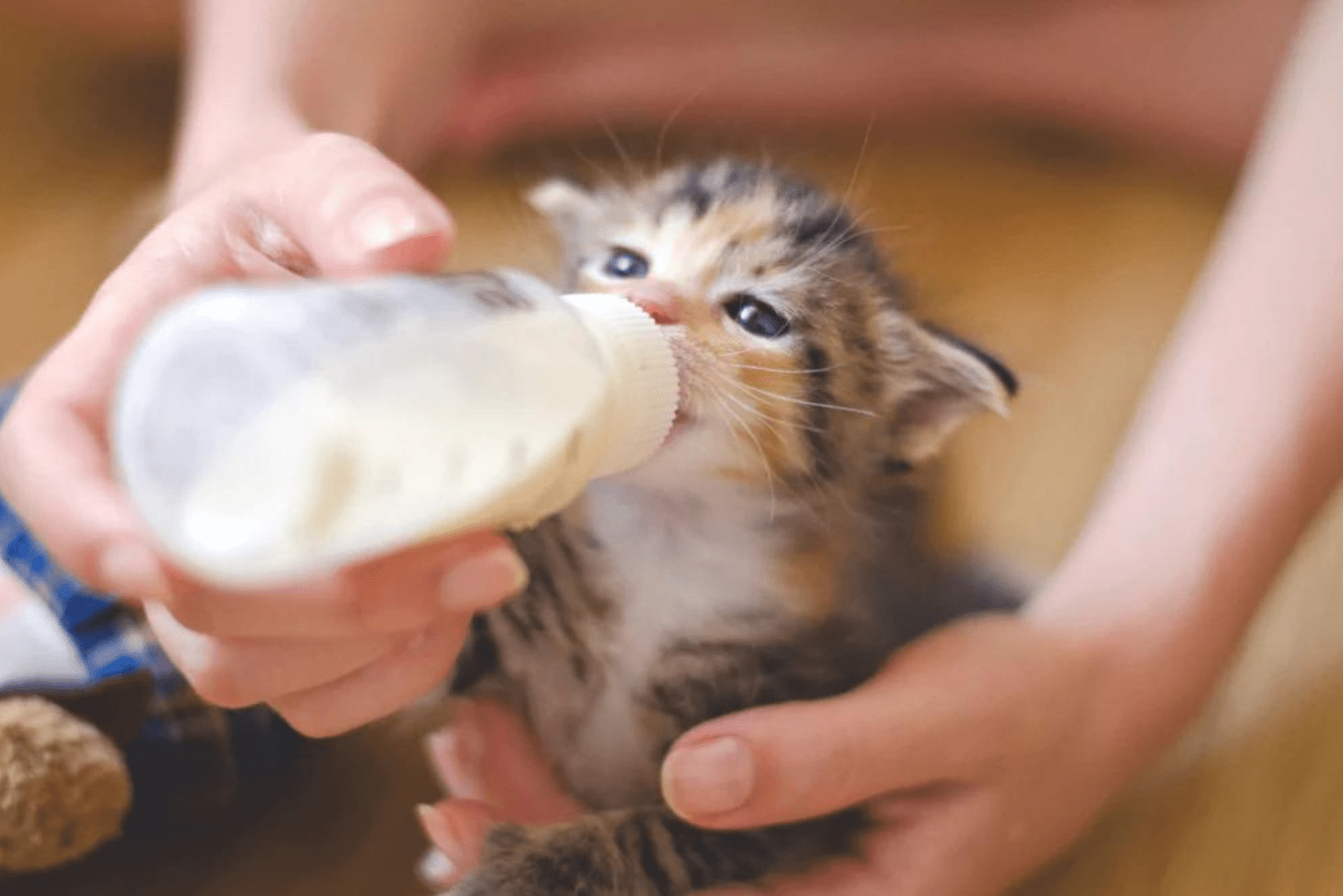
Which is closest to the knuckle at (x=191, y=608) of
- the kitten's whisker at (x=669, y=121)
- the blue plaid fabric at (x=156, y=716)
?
the blue plaid fabric at (x=156, y=716)

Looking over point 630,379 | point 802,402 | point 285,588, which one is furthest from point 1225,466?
point 285,588

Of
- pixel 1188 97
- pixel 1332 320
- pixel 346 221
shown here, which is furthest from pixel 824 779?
pixel 1188 97

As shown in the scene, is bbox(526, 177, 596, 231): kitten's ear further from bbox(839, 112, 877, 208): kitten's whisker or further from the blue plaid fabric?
the blue plaid fabric

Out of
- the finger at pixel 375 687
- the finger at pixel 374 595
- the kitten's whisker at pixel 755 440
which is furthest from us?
the kitten's whisker at pixel 755 440

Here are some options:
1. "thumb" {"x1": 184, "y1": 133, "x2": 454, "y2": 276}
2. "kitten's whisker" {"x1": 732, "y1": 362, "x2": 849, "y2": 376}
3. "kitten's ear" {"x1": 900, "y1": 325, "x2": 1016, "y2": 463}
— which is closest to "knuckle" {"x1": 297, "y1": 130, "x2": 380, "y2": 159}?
"thumb" {"x1": 184, "y1": 133, "x2": 454, "y2": 276}

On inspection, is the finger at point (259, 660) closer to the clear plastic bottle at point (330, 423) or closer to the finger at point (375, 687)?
the finger at point (375, 687)

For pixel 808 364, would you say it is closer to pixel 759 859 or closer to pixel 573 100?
pixel 759 859
